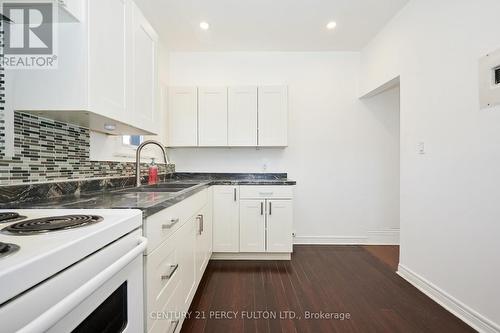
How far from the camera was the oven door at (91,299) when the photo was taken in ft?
1.30

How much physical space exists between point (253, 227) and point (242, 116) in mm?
1340

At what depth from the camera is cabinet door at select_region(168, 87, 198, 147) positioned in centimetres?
282

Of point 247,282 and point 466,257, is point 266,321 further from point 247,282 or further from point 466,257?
point 466,257

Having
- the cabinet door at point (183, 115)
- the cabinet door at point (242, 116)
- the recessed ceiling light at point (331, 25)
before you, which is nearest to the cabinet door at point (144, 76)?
the cabinet door at point (183, 115)

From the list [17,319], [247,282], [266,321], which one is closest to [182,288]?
[266,321]

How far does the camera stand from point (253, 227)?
252 centimetres

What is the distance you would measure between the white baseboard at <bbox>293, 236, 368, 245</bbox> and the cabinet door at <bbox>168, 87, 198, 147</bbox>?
191 centimetres

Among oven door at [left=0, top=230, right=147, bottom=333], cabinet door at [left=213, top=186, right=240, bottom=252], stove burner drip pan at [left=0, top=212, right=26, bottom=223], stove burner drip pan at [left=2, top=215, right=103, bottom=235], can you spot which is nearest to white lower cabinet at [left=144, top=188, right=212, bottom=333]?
oven door at [left=0, top=230, right=147, bottom=333]

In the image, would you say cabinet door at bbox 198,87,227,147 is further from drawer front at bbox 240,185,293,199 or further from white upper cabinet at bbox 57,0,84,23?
white upper cabinet at bbox 57,0,84,23

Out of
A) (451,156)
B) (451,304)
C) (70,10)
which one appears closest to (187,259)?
(70,10)

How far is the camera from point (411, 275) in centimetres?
205

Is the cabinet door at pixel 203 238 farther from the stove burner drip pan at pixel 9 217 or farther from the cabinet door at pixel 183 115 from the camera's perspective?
the stove burner drip pan at pixel 9 217

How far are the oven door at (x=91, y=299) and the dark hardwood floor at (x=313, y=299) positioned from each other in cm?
90

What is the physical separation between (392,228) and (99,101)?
349 cm
